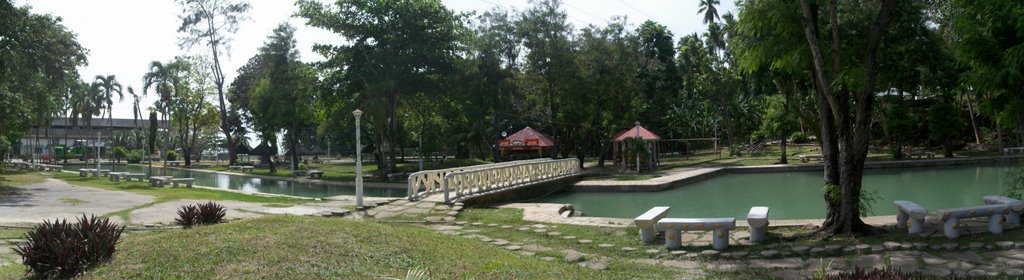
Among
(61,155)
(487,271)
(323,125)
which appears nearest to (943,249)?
(487,271)

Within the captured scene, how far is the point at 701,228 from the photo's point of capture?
797 cm

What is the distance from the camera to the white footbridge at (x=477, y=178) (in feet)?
48.8

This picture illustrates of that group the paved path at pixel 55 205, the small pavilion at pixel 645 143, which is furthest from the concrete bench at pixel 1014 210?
the small pavilion at pixel 645 143

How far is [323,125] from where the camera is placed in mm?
34219

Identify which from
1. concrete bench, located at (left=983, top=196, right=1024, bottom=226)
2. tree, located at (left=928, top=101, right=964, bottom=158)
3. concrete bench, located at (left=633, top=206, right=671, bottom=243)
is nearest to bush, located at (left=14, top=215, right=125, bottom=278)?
concrete bench, located at (left=633, top=206, right=671, bottom=243)

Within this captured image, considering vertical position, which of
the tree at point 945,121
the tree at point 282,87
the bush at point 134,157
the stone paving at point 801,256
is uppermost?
the tree at point 282,87

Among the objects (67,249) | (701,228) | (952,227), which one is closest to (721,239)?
(701,228)

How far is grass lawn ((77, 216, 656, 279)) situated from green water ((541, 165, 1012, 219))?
325 inches

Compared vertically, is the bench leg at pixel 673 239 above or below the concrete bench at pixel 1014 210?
below

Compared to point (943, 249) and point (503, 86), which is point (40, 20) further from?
point (943, 249)

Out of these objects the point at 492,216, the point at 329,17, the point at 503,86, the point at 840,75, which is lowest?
the point at 492,216

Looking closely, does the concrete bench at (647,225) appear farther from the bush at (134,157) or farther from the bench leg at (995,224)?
the bush at (134,157)

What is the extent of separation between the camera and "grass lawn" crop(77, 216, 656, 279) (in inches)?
225

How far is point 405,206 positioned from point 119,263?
769 cm
